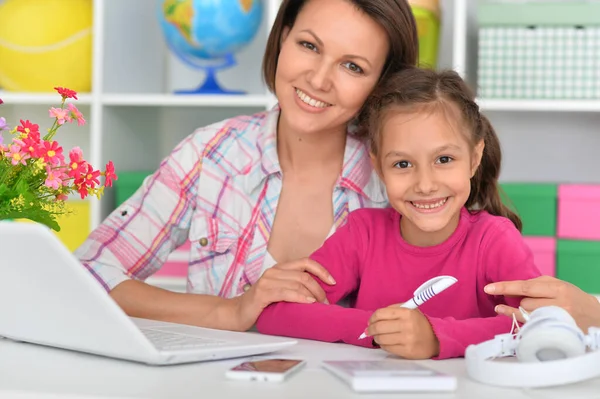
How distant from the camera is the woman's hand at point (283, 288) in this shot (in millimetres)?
1277

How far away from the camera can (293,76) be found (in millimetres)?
1584

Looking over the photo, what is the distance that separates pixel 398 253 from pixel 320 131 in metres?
0.35

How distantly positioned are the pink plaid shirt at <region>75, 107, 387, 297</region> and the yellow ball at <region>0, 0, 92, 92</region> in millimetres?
914

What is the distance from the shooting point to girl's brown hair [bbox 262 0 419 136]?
1.53 meters

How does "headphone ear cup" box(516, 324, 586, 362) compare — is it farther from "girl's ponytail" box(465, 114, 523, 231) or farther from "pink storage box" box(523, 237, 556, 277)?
"pink storage box" box(523, 237, 556, 277)

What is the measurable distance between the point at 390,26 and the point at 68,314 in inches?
33.9

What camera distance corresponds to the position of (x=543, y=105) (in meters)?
2.31

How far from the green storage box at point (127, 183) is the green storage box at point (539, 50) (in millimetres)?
Answer: 952

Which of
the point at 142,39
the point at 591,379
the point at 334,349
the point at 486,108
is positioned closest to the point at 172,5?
the point at 142,39

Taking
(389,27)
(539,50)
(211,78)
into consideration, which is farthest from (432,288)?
(211,78)

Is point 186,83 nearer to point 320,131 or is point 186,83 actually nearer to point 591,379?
point 320,131

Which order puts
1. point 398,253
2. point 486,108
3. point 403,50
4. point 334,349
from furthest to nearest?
point 486,108
point 403,50
point 398,253
point 334,349

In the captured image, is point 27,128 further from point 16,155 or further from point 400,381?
point 400,381

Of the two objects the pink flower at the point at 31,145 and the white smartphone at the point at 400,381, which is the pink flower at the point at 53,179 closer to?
the pink flower at the point at 31,145
